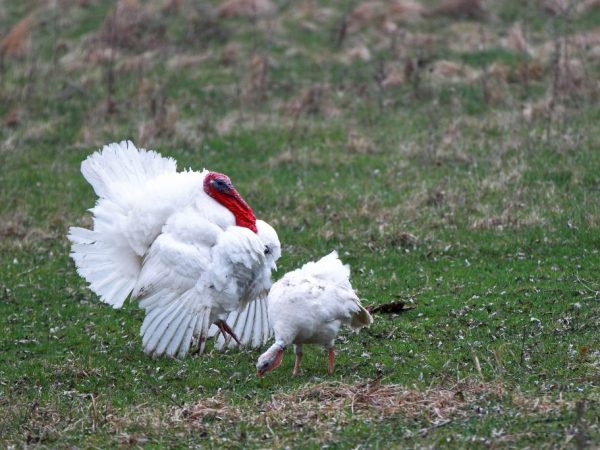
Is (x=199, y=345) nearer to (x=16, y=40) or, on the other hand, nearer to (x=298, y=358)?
(x=298, y=358)

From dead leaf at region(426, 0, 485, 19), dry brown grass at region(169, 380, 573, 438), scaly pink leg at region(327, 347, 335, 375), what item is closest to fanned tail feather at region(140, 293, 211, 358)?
scaly pink leg at region(327, 347, 335, 375)

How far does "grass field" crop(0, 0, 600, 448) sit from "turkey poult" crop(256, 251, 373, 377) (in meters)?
0.29

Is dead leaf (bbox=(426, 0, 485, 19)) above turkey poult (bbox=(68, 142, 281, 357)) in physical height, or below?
below

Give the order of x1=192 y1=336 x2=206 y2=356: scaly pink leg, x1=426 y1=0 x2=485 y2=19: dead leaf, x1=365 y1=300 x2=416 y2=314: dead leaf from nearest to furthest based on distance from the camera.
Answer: x1=192 y1=336 x2=206 y2=356: scaly pink leg < x1=365 y1=300 x2=416 y2=314: dead leaf < x1=426 y1=0 x2=485 y2=19: dead leaf

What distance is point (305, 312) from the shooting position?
30.1ft

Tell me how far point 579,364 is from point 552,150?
6.79 m

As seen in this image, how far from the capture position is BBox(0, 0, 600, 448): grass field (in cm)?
816

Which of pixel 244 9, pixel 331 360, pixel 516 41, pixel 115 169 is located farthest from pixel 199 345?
pixel 244 9

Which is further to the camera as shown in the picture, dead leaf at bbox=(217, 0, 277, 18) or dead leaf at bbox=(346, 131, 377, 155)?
dead leaf at bbox=(217, 0, 277, 18)

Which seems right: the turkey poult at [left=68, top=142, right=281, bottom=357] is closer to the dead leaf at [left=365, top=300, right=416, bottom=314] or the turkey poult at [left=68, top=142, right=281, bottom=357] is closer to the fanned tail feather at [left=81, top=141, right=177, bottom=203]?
the fanned tail feather at [left=81, top=141, right=177, bottom=203]

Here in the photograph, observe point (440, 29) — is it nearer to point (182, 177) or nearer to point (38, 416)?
point (182, 177)

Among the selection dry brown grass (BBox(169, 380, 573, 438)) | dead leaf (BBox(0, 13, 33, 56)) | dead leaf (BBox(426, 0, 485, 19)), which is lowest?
dead leaf (BBox(0, 13, 33, 56))

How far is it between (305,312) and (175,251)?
1680 mm

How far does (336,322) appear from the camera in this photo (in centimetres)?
939
